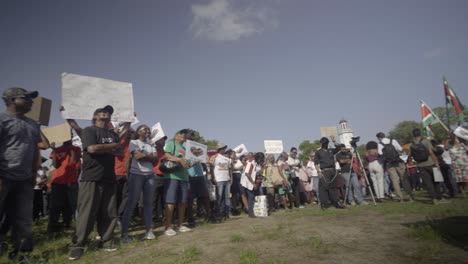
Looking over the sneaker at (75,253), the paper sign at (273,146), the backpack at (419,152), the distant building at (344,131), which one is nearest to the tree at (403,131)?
the distant building at (344,131)

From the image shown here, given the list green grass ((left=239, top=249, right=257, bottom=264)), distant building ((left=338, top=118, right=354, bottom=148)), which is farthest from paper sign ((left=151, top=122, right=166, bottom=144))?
distant building ((left=338, top=118, right=354, bottom=148))

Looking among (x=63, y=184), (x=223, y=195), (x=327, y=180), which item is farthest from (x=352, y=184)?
(x=63, y=184)

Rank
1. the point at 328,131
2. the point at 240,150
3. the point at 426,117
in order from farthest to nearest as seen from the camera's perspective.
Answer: the point at 240,150 → the point at 328,131 → the point at 426,117

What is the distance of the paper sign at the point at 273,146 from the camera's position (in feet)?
46.2

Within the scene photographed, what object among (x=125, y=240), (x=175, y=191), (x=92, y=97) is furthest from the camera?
(x=175, y=191)

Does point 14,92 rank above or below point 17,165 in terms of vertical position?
above

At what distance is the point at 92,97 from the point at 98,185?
5.88 ft

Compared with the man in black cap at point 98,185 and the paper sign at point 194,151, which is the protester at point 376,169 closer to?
the paper sign at point 194,151

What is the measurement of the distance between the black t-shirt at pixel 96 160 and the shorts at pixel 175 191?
1305mm

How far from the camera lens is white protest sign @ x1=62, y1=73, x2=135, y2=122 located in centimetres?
456

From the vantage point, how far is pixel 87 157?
4.09 meters

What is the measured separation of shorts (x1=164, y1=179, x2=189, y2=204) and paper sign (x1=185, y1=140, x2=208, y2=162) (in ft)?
2.08

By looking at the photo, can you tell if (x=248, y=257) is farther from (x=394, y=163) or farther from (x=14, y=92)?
(x=394, y=163)

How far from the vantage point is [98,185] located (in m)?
4.12
